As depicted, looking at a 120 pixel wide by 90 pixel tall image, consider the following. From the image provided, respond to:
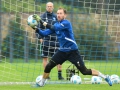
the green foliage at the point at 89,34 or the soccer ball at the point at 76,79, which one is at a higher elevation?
the green foliage at the point at 89,34

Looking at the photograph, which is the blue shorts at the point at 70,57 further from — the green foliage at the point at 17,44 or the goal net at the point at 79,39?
the green foliage at the point at 17,44

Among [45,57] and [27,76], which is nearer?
A: [45,57]

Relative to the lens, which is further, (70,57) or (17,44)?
(17,44)

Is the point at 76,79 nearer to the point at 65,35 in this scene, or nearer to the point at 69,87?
the point at 69,87

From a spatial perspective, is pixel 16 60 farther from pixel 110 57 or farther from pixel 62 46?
pixel 62 46

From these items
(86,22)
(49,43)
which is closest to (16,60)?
(86,22)

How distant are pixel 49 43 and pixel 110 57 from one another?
22.8 ft

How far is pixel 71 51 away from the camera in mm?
11156

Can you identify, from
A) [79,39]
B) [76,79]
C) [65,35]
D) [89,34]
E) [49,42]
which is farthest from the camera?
[89,34]

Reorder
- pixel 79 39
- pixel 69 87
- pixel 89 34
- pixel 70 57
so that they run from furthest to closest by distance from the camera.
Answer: pixel 89 34 → pixel 79 39 → pixel 69 87 → pixel 70 57

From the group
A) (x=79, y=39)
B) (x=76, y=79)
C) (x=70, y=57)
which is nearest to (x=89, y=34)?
(x=79, y=39)

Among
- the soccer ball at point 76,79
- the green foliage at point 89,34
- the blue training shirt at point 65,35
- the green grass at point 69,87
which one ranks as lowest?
the green grass at point 69,87

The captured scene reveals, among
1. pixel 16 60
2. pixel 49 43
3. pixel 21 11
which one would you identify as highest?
pixel 21 11

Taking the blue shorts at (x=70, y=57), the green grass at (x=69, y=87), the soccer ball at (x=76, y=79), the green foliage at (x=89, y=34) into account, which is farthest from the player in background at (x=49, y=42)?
the green foliage at (x=89, y=34)
